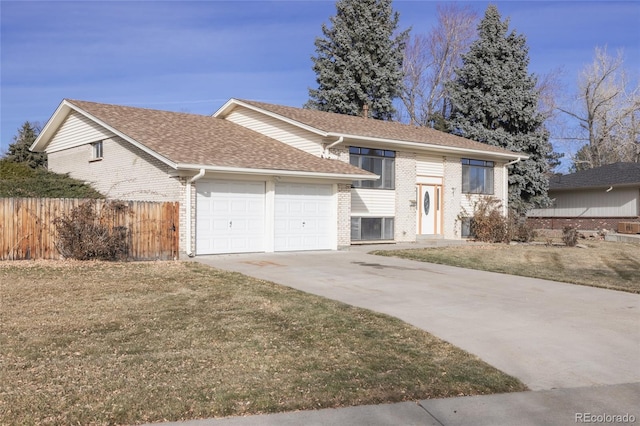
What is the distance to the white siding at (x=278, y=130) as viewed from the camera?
20.6 m

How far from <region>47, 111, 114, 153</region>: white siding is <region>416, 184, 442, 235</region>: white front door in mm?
12066

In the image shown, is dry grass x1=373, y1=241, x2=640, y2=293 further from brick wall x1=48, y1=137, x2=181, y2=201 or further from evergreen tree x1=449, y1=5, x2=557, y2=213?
evergreen tree x1=449, y1=5, x2=557, y2=213

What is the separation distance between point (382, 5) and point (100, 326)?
32552mm

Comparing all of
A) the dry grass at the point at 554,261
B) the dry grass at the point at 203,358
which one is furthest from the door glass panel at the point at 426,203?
the dry grass at the point at 203,358

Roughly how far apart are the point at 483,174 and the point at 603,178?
42.8 feet

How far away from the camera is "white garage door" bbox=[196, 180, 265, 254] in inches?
631

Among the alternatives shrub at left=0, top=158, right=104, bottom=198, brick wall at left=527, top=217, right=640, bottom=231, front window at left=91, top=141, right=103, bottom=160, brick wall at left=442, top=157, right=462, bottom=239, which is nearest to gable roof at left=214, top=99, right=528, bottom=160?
brick wall at left=442, top=157, right=462, bottom=239

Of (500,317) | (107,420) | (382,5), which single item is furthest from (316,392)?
(382,5)

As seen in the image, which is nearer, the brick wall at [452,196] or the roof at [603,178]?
the brick wall at [452,196]

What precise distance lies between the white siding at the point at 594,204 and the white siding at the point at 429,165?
49.8ft

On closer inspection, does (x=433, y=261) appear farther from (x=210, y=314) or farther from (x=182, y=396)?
(x=182, y=396)

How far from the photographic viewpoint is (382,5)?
35.8m

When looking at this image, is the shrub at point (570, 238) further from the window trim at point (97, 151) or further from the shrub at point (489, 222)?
the window trim at point (97, 151)

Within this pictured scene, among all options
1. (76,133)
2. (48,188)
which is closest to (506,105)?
(76,133)
